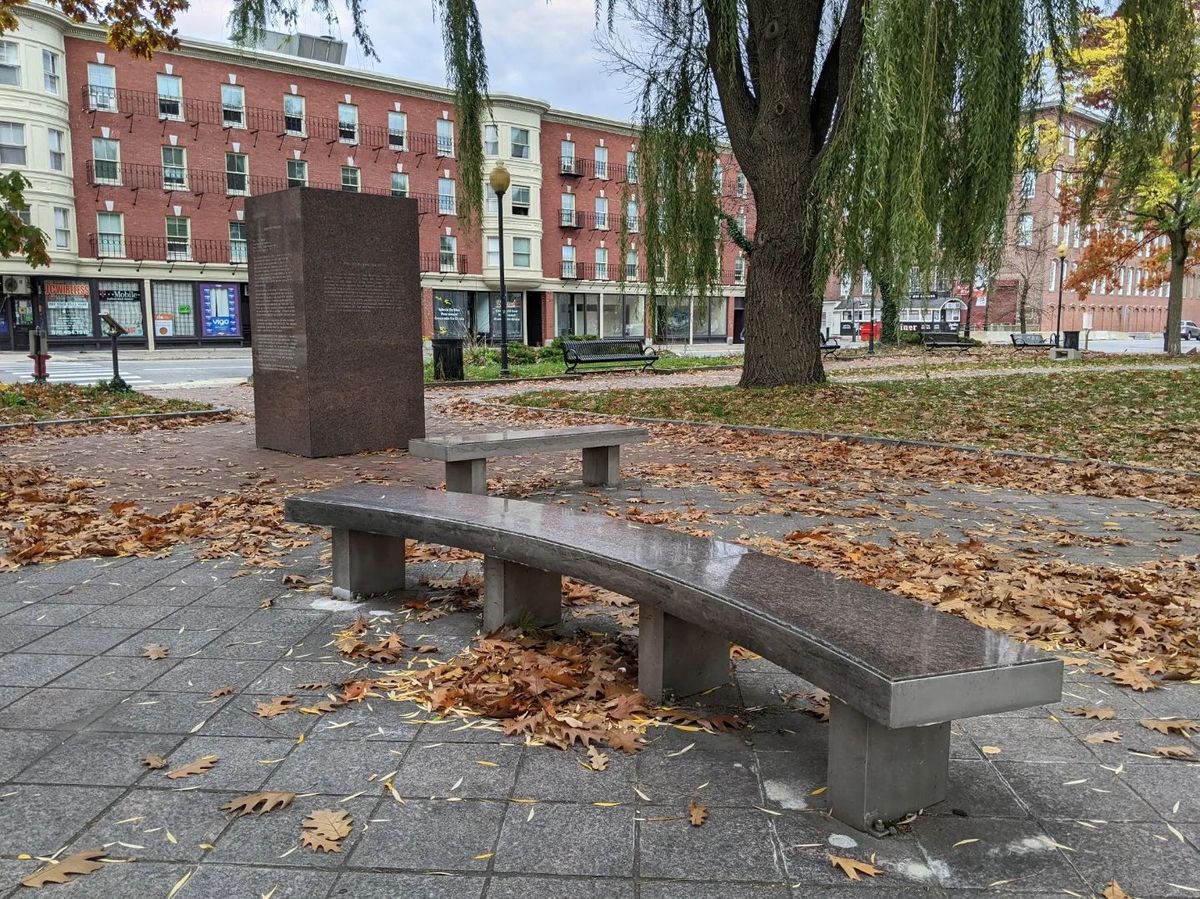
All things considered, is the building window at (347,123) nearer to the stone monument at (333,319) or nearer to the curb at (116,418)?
the curb at (116,418)

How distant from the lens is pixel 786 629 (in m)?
2.70

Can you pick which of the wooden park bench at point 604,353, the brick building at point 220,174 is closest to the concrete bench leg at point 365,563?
the wooden park bench at point 604,353

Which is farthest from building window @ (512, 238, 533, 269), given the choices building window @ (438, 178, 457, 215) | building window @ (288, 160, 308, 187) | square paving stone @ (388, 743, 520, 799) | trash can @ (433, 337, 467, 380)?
square paving stone @ (388, 743, 520, 799)

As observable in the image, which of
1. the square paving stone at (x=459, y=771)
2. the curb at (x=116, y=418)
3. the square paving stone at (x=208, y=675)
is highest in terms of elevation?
the square paving stone at (x=459, y=771)

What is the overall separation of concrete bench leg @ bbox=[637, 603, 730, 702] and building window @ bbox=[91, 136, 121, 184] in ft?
140

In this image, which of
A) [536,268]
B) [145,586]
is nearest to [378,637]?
[145,586]

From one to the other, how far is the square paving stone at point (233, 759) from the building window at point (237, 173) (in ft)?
142

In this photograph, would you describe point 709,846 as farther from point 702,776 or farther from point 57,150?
point 57,150

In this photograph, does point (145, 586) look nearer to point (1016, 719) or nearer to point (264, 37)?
point (1016, 719)

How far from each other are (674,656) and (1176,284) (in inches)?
1248

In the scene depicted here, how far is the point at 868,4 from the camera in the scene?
29.5 ft

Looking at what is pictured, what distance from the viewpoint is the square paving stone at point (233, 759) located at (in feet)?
9.32

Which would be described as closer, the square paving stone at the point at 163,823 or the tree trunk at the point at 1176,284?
the square paving stone at the point at 163,823

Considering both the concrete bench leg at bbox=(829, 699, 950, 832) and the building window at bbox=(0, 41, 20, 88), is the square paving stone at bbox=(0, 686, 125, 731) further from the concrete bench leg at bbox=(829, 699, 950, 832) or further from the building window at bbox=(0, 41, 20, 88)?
the building window at bbox=(0, 41, 20, 88)
